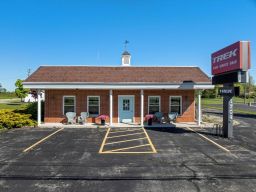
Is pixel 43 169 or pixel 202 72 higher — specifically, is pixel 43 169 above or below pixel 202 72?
below

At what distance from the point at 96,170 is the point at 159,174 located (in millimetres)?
2245

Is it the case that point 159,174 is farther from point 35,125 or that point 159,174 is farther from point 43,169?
point 35,125

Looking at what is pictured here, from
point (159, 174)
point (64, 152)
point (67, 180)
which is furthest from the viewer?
point (64, 152)

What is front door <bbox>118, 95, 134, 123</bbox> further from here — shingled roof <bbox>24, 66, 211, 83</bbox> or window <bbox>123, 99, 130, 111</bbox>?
shingled roof <bbox>24, 66, 211, 83</bbox>

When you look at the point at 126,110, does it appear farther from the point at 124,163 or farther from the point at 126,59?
the point at 124,163

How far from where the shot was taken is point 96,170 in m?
10.1

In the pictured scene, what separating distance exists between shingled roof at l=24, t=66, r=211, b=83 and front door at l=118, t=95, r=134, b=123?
6.05ft

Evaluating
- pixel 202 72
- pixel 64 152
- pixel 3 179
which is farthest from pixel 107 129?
pixel 3 179

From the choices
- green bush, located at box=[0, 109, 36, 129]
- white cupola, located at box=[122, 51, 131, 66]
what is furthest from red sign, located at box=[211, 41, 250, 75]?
green bush, located at box=[0, 109, 36, 129]

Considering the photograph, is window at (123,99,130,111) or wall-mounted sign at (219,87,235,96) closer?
wall-mounted sign at (219,87,235,96)

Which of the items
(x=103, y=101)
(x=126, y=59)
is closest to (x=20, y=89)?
(x=126, y=59)

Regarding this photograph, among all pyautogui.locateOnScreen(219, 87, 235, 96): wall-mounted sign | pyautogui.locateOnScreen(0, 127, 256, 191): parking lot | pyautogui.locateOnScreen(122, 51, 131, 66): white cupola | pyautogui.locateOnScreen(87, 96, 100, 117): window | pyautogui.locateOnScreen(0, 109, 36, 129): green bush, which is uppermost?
pyautogui.locateOnScreen(122, 51, 131, 66): white cupola

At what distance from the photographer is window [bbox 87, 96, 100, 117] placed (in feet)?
76.9

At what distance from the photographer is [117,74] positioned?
24141mm
